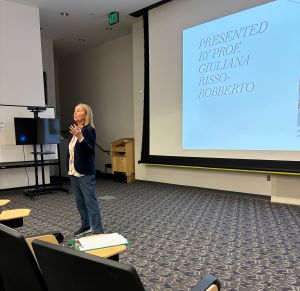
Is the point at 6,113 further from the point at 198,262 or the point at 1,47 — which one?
the point at 198,262

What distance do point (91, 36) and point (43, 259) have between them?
7045mm

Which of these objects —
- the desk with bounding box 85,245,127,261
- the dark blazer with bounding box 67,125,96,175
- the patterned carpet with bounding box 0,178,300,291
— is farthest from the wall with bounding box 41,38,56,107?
the desk with bounding box 85,245,127,261

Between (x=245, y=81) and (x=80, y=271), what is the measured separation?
13.6ft

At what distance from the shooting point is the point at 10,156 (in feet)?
17.2

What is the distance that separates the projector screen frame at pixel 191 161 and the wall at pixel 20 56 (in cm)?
205

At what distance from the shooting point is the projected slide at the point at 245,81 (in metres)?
3.95

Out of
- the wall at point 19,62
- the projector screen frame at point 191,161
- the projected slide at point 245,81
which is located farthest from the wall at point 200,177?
the wall at point 19,62

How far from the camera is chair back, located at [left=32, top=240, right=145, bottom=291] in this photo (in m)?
0.73

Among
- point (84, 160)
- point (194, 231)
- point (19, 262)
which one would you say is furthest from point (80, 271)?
point (194, 231)

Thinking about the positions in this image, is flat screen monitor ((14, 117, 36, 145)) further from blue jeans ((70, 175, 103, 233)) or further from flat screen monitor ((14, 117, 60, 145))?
blue jeans ((70, 175, 103, 233))

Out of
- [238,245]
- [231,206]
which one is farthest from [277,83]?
[238,245]

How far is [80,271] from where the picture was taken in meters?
0.82

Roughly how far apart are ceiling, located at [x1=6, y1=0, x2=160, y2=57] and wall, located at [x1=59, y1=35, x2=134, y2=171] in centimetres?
36

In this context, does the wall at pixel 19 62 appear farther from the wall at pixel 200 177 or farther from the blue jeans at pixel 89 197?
the blue jeans at pixel 89 197
